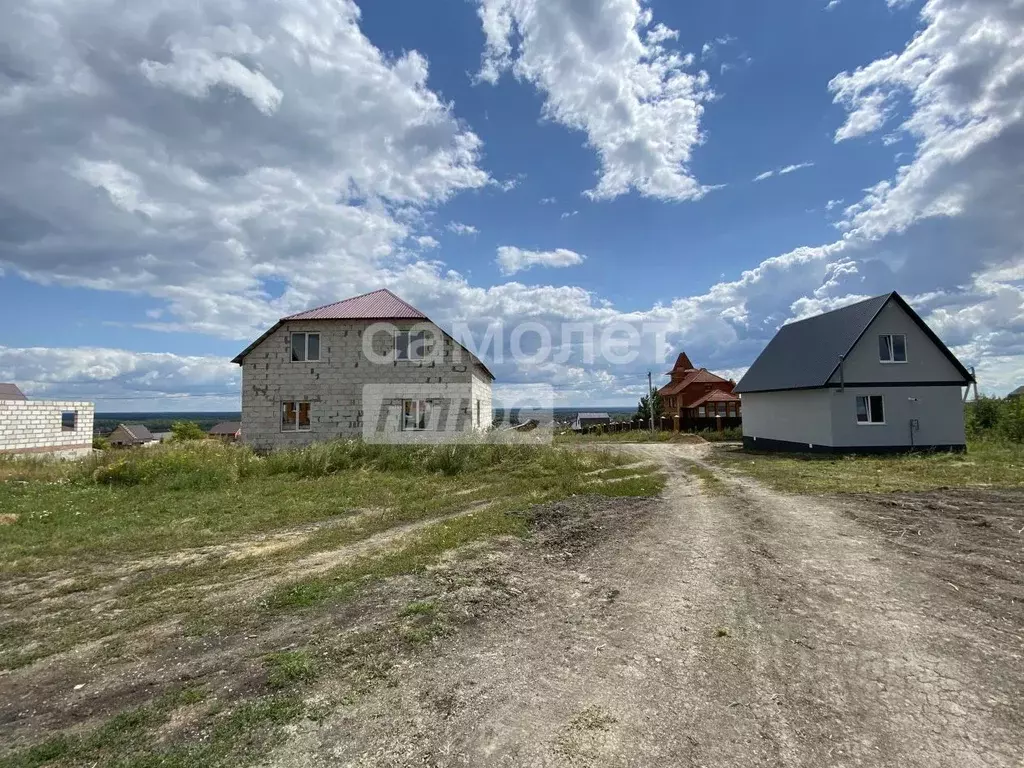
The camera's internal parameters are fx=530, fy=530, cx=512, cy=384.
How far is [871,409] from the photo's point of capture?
2089 centimetres

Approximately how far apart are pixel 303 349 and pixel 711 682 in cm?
2246

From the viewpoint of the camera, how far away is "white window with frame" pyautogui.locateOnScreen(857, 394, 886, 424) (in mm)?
20828

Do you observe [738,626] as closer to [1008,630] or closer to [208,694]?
[1008,630]

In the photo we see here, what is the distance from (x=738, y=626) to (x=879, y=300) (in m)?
22.0

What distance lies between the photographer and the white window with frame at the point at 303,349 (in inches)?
909

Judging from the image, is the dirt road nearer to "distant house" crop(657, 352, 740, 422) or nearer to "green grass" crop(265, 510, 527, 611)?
"green grass" crop(265, 510, 527, 611)

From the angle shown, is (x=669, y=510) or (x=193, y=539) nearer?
(x=193, y=539)

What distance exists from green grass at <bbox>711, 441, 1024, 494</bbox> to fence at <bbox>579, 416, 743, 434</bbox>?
2148cm

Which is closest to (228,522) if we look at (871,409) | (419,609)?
(419,609)

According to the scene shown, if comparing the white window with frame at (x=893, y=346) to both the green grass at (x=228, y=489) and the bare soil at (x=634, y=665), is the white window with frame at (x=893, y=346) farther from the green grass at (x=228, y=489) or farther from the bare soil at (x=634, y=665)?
the bare soil at (x=634, y=665)

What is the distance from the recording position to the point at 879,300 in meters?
21.4

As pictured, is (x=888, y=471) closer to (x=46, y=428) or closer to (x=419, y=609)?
(x=419, y=609)

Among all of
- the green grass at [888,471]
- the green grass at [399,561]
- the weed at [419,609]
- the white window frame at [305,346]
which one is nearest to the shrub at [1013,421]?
the green grass at [888,471]

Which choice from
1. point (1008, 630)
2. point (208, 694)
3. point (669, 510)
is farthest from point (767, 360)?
point (208, 694)
